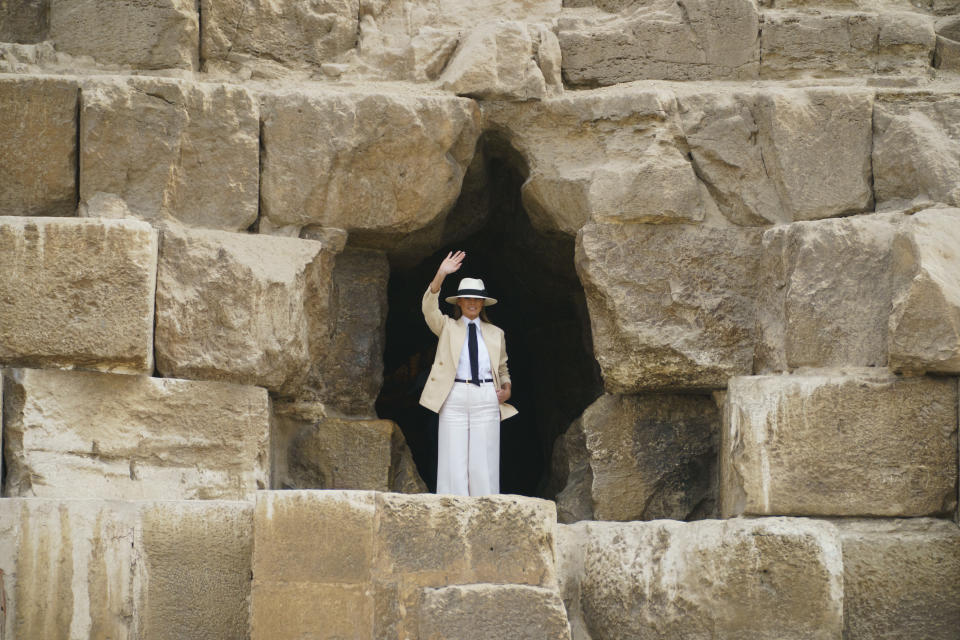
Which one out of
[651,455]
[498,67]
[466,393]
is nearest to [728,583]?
[651,455]

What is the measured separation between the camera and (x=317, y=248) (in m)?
6.43

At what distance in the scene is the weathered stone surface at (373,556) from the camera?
5141 mm

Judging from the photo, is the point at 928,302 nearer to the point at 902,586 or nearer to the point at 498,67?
the point at 902,586

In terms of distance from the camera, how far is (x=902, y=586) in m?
5.54

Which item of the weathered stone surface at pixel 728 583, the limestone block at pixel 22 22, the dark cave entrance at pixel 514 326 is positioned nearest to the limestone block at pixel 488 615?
the weathered stone surface at pixel 728 583

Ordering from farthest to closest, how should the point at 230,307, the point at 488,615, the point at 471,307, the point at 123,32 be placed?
1. the point at 471,307
2. the point at 123,32
3. the point at 230,307
4. the point at 488,615

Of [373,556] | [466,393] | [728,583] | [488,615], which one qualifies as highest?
[466,393]

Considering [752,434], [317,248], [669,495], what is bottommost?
[669,495]

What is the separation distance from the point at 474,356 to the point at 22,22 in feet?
9.43

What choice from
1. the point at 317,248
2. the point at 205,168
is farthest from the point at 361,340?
the point at 205,168

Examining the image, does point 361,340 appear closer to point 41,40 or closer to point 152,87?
point 152,87

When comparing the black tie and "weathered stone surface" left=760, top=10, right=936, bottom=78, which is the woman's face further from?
"weathered stone surface" left=760, top=10, right=936, bottom=78

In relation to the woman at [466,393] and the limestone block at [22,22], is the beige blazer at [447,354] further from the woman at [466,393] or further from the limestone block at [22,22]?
the limestone block at [22,22]

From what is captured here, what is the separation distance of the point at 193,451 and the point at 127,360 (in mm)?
513
